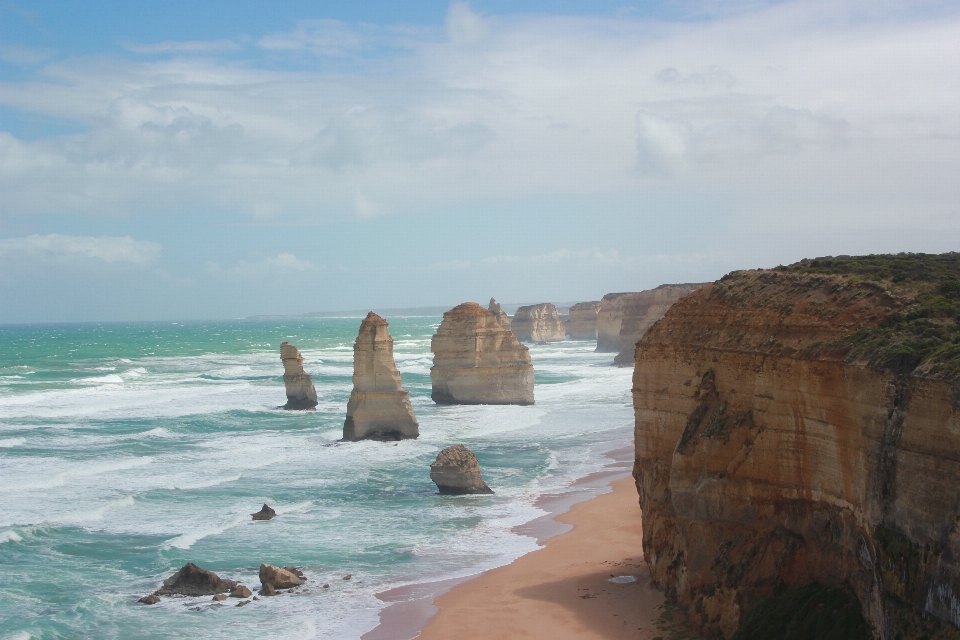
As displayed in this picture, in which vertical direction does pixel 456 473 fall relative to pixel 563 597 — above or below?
above

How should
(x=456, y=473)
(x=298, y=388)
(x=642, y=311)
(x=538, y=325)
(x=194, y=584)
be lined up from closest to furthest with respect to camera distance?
(x=194, y=584), (x=456, y=473), (x=298, y=388), (x=642, y=311), (x=538, y=325)

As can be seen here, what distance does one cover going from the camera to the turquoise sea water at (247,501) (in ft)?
62.8

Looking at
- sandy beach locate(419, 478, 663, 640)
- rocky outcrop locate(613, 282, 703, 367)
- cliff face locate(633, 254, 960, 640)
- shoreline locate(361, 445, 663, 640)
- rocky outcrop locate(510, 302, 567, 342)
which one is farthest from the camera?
rocky outcrop locate(510, 302, 567, 342)

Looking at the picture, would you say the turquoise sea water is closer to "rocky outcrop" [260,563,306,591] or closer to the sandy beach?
"rocky outcrop" [260,563,306,591]

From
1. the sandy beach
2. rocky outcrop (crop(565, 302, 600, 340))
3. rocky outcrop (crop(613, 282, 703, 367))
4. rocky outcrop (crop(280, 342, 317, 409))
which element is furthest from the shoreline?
rocky outcrop (crop(565, 302, 600, 340))

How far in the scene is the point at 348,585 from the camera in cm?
2036

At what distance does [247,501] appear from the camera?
28672mm

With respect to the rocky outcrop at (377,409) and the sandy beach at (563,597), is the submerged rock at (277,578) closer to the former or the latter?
the sandy beach at (563,597)

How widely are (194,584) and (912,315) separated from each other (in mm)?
14048

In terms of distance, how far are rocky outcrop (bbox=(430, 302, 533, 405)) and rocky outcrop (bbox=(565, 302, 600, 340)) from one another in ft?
253

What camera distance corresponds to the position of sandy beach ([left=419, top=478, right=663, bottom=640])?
650 inches

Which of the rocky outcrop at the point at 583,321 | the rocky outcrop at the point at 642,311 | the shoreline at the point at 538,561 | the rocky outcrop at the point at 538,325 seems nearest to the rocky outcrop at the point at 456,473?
the shoreline at the point at 538,561

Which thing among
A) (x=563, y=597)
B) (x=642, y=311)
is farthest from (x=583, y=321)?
(x=563, y=597)

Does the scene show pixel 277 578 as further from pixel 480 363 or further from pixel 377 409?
pixel 480 363
